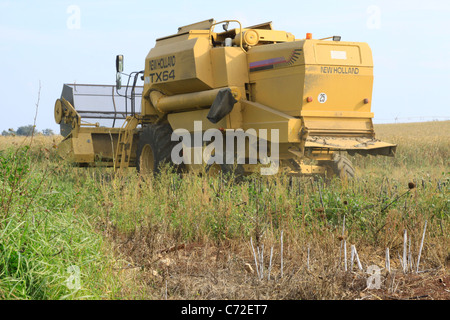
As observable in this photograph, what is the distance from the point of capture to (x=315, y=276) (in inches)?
172

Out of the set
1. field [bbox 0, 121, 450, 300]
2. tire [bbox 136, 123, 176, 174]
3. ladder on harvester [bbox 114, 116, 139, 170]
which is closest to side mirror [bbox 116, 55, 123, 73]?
ladder on harvester [bbox 114, 116, 139, 170]

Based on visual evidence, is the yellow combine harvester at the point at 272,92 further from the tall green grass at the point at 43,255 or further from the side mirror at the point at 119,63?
the tall green grass at the point at 43,255

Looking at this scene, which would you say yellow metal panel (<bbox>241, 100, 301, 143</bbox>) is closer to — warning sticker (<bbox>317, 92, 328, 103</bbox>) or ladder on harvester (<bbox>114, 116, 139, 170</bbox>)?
warning sticker (<bbox>317, 92, 328, 103</bbox>)

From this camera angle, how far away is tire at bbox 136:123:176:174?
11.5 meters

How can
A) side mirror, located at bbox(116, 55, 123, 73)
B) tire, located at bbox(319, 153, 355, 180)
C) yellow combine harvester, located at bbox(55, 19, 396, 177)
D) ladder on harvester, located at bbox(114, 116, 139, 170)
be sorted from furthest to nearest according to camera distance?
ladder on harvester, located at bbox(114, 116, 139, 170) < side mirror, located at bbox(116, 55, 123, 73) < tire, located at bbox(319, 153, 355, 180) < yellow combine harvester, located at bbox(55, 19, 396, 177)

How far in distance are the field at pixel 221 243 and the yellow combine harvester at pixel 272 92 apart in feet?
6.51

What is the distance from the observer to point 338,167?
9.64 meters

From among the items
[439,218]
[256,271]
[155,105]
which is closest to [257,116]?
[155,105]

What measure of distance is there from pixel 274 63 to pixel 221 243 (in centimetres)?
453

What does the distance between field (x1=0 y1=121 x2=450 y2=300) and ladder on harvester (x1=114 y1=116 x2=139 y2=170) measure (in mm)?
4539

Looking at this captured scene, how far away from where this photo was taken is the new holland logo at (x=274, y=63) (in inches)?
368

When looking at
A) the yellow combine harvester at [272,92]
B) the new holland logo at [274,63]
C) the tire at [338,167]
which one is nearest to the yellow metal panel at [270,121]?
the yellow combine harvester at [272,92]

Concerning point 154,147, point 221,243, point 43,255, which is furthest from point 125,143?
point 43,255

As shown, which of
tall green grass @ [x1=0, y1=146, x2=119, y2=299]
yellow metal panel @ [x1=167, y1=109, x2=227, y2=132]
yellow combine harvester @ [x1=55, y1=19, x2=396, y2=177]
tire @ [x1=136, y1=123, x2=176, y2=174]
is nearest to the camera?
tall green grass @ [x1=0, y1=146, x2=119, y2=299]
